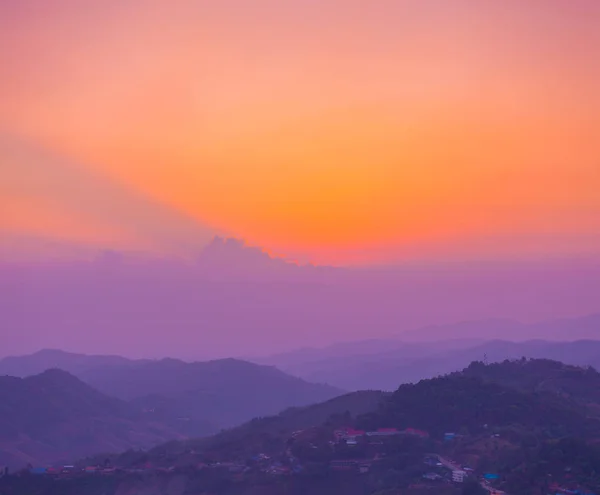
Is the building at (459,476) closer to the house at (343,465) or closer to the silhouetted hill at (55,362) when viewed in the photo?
the house at (343,465)

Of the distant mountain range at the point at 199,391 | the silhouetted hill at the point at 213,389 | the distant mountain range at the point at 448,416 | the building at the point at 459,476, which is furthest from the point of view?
the silhouetted hill at the point at 213,389

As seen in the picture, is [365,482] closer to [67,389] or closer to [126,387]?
[67,389]

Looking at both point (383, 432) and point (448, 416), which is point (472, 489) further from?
point (448, 416)

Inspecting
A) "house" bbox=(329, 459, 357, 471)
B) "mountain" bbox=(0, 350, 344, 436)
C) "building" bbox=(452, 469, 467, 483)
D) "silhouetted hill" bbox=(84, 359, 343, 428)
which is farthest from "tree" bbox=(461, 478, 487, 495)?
"silhouetted hill" bbox=(84, 359, 343, 428)

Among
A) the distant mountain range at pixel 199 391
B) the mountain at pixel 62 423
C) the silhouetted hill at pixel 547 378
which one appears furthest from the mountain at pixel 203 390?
the silhouetted hill at pixel 547 378

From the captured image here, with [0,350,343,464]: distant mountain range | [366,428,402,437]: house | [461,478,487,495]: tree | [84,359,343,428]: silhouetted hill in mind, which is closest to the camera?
[461,478,487,495]: tree

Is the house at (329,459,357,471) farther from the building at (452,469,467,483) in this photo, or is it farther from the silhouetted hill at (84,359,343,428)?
the silhouetted hill at (84,359,343,428)

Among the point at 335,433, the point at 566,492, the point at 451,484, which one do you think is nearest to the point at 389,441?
the point at 335,433
